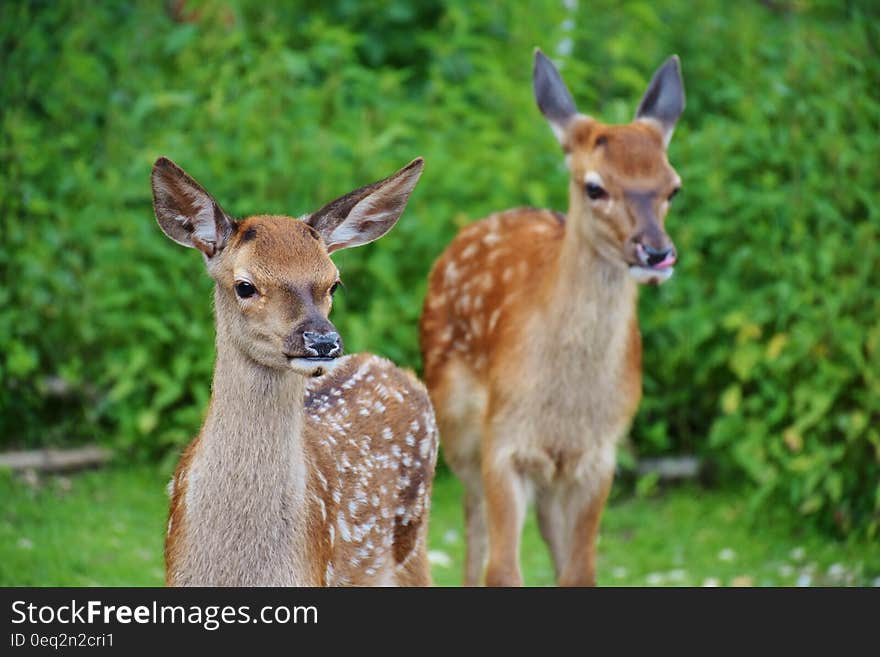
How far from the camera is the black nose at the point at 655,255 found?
6145mm

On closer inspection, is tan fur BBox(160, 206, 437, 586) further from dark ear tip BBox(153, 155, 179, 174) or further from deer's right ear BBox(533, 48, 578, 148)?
deer's right ear BBox(533, 48, 578, 148)

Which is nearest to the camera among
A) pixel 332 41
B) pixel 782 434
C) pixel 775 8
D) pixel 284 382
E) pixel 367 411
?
pixel 284 382

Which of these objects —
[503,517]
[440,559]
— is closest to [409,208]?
[440,559]

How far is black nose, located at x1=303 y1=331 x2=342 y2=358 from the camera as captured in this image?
4.52 meters

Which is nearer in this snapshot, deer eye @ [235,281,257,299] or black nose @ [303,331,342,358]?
black nose @ [303,331,342,358]

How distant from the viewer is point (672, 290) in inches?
348

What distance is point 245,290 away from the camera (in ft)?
15.5

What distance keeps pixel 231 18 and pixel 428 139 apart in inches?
73.2

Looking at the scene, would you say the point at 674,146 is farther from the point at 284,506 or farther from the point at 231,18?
the point at 284,506

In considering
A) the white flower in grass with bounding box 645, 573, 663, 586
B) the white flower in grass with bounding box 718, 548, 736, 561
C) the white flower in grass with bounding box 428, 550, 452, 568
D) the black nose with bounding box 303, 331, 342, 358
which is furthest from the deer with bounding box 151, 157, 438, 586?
the white flower in grass with bounding box 718, 548, 736, 561

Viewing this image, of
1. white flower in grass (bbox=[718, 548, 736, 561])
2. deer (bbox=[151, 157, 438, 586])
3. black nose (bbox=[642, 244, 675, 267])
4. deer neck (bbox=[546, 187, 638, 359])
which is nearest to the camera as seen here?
deer (bbox=[151, 157, 438, 586])

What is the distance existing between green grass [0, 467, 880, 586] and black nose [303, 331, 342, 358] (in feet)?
9.06

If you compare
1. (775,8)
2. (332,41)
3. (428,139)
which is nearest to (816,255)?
(428,139)

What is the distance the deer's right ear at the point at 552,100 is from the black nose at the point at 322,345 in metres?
→ 2.82
